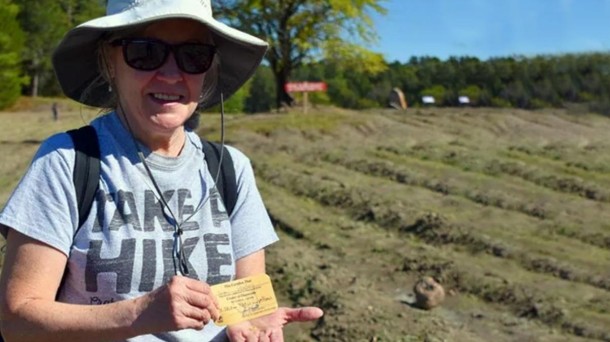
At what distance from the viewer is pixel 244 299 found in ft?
5.59

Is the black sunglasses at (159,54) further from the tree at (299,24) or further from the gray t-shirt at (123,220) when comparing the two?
the tree at (299,24)

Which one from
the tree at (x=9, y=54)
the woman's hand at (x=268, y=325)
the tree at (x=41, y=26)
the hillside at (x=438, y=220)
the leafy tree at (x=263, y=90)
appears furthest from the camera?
the tree at (x=41, y=26)

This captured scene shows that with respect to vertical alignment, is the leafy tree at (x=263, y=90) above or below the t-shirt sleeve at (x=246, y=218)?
below

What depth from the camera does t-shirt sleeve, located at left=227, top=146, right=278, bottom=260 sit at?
72.9 inches

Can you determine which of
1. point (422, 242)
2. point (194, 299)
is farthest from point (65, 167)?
point (422, 242)

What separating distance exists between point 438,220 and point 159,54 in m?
6.80

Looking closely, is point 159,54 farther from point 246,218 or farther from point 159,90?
point 246,218

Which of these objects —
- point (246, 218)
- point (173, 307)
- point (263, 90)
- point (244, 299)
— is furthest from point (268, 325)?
point (263, 90)

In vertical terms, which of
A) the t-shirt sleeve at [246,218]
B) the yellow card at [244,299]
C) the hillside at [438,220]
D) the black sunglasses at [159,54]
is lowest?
the hillside at [438,220]

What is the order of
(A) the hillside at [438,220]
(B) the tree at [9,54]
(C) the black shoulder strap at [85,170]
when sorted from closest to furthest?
(C) the black shoulder strap at [85,170], (A) the hillside at [438,220], (B) the tree at [9,54]

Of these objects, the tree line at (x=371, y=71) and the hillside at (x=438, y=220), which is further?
the tree line at (x=371, y=71)

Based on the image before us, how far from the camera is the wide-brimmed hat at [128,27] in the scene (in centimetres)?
171

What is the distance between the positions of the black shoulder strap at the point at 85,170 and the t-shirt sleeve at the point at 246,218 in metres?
0.30

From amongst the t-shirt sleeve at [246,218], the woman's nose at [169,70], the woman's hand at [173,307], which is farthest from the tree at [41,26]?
the woman's hand at [173,307]
